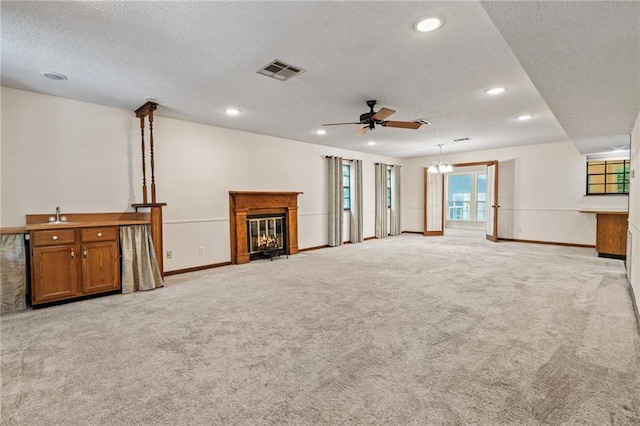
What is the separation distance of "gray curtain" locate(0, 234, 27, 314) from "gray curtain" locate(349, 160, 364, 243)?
6.29 metres

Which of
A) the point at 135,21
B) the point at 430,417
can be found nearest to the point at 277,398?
the point at 430,417

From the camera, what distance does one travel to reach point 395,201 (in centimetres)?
963

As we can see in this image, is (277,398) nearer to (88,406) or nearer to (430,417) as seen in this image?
(430,417)

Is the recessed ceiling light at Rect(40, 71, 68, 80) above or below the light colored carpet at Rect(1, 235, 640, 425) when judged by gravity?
above

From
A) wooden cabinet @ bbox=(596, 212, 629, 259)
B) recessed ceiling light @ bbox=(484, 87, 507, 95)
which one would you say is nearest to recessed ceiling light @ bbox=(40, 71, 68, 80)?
recessed ceiling light @ bbox=(484, 87, 507, 95)

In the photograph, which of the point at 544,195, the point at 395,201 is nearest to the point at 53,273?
the point at 395,201

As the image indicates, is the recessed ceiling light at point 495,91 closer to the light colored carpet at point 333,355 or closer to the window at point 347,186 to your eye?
the light colored carpet at point 333,355

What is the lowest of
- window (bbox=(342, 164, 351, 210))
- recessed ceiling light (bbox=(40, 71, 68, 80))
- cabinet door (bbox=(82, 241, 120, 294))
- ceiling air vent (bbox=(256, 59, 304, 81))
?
cabinet door (bbox=(82, 241, 120, 294))

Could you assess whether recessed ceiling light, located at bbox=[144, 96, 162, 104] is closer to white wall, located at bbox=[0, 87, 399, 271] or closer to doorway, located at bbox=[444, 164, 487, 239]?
white wall, located at bbox=[0, 87, 399, 271]

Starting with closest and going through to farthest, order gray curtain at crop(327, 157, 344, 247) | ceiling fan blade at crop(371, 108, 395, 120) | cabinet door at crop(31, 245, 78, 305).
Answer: cabinet door at crop(31, 245, 78, 305) → ceiling fan blade at crop(371, 108, 395, 120) → gray curtain at crop(327, 157, 344, 247)

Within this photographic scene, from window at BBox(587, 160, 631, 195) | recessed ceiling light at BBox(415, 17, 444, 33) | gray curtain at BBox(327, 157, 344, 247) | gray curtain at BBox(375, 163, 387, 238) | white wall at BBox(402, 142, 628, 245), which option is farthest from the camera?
gray curtain at BBox(375, 163, 387, 238)

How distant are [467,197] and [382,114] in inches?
368

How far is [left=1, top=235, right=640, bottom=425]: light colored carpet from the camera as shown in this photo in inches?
67.0

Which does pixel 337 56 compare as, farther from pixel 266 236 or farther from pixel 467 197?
pixel 467 197
